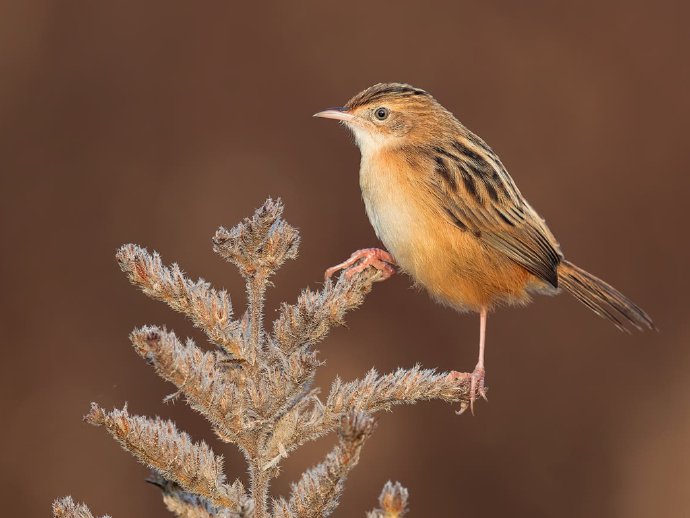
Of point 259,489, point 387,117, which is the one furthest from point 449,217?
point 259,489

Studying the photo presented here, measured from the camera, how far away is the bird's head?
581 centimetres

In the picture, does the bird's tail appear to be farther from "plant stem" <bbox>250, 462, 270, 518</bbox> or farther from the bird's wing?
"plant stem" <bbox>250, 462, 270, 518</bbox>

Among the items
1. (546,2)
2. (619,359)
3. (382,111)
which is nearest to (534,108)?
(546,2)

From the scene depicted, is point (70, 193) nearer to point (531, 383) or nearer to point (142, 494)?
point (142, 494)

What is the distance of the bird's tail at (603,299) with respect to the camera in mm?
5777

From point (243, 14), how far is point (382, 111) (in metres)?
5.10

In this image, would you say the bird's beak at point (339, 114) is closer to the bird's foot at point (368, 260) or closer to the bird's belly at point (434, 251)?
the bird's belly at point (434, 251)

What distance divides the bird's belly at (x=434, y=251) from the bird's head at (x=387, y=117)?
1.18ft

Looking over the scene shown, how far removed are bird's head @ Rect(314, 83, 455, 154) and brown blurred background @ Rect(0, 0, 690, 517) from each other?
2.94 meters

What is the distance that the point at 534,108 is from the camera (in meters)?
10.3

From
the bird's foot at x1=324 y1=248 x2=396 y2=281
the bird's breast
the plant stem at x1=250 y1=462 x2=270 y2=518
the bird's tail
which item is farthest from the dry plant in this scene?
the bird's tail

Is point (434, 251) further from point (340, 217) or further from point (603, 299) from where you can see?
point (340, 217)

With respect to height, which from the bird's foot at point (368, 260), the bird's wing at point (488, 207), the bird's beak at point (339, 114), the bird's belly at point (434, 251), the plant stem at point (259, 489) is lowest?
the plant stem at point (259, 489)

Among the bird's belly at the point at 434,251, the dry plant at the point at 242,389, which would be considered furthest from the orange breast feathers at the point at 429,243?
the dry plant at the point at 242,389
